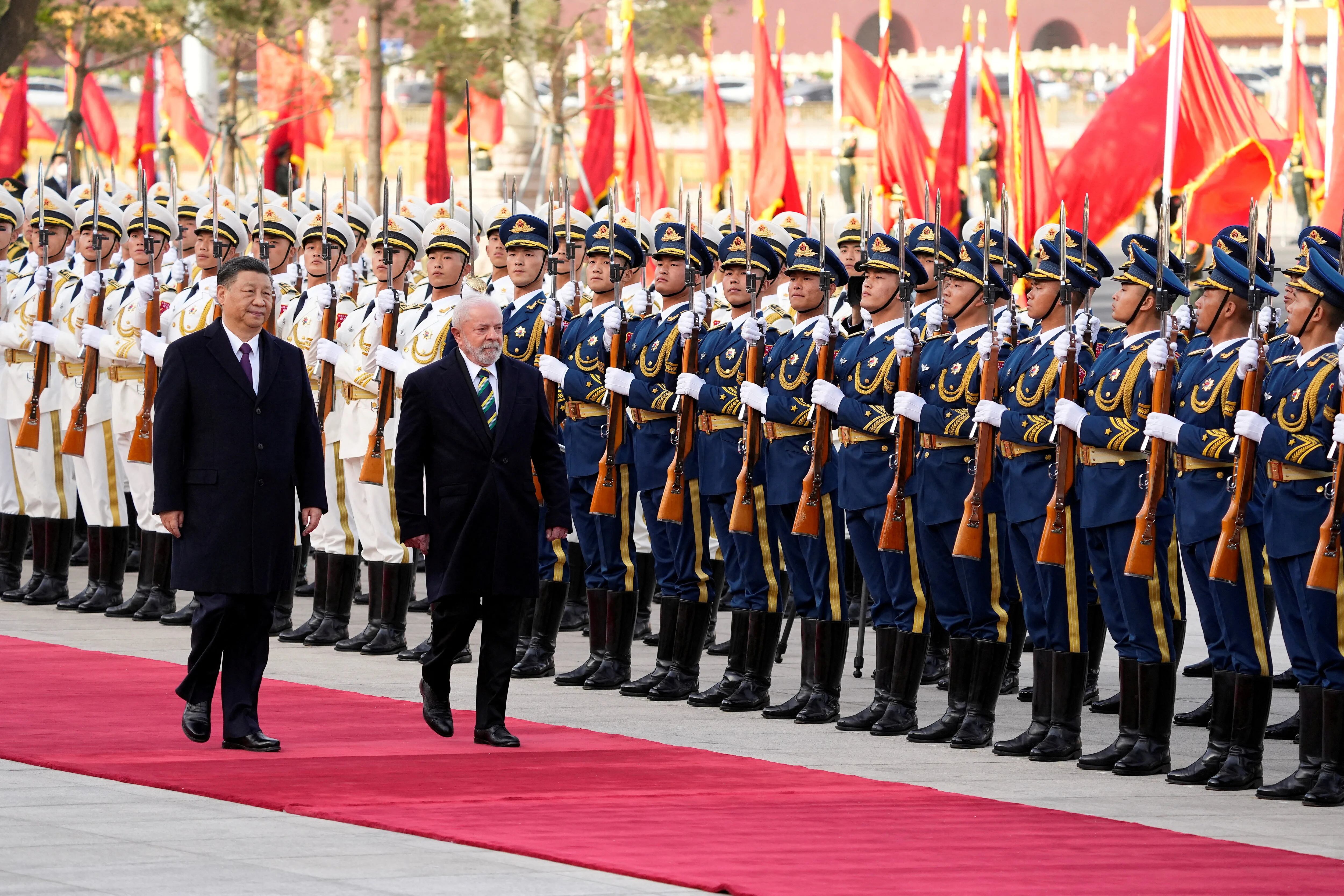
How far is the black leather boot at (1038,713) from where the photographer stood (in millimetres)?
7992

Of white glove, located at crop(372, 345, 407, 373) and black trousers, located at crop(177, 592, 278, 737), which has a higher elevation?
white glove, located at crop(372, 345, 407, 373)

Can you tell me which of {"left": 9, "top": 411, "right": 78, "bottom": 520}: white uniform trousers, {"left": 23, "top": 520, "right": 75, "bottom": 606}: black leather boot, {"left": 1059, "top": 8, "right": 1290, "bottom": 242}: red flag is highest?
{"left": 1059, "top": 8, "right": 1290, "bottom": 242}: red flag

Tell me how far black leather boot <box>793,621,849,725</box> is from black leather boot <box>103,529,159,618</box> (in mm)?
3761

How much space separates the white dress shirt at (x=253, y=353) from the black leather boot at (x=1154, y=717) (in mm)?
3037

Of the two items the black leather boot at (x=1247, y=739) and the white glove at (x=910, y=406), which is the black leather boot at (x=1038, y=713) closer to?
the black leather boot at (x=1247, y=739)

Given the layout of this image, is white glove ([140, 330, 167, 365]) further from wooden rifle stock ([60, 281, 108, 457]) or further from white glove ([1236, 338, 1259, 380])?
white glove ([1236, 338, 1259, 380])

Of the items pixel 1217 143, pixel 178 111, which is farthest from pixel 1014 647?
pixel 178 111

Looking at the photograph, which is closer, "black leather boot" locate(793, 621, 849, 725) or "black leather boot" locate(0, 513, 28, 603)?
"black leather boot" locate(793, 621, 849, 725)

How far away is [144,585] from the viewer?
11.1 metres

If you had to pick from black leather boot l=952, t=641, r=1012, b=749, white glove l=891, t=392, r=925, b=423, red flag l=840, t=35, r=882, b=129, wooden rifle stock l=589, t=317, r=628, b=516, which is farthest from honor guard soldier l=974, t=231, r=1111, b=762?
red flag l=840, t=35, r=882, b=129

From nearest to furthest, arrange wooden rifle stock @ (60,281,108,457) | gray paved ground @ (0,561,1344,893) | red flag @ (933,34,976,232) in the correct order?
1. gray paved ground @ (0,561,1344,893)
2. wooden rifle stock @ (60,281,108,457)
3. red flag @ (933,34,976,232)

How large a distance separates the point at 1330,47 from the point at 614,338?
7186 mm

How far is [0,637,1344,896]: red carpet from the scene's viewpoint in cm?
582

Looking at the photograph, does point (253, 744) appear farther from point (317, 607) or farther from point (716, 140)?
point (716, 140)
